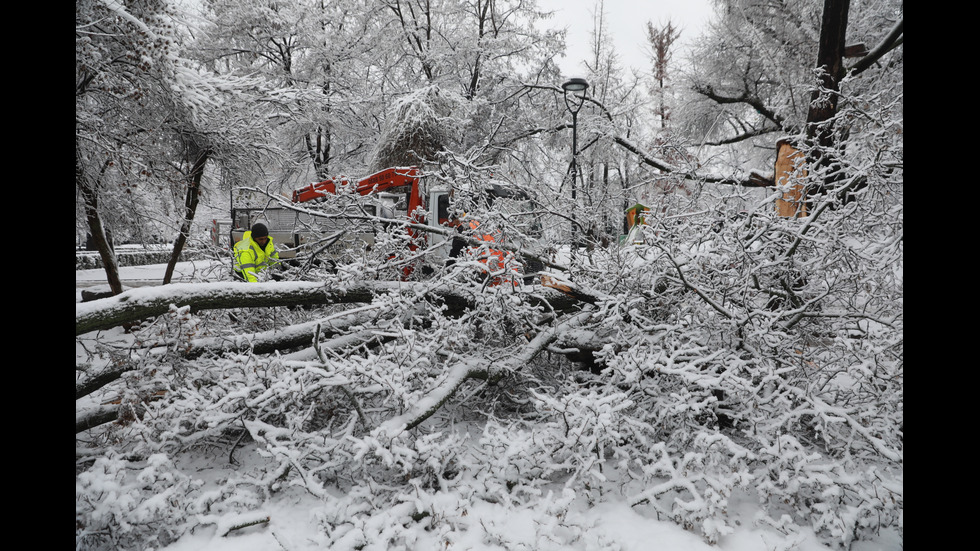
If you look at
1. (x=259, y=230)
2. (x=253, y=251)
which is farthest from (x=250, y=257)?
(x=259, y=230)

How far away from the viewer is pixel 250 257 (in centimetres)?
552

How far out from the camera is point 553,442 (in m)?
2.97

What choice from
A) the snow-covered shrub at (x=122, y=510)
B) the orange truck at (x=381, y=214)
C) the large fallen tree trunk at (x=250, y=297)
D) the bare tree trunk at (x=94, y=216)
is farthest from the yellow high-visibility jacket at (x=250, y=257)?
the snow-covered shrub at (x=122, y=510)

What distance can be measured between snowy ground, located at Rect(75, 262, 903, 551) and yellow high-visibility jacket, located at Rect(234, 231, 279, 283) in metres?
2.98

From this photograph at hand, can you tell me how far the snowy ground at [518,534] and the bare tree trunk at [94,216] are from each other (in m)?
5.34

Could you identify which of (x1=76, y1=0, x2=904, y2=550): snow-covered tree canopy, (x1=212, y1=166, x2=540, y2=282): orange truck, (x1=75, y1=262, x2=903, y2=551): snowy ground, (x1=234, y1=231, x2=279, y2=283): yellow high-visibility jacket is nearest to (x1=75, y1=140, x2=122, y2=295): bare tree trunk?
(x1=76, y1=0, x2=904, y2=550): snow-covered tree canopy

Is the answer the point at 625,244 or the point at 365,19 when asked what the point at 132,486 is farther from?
the point at 365,19

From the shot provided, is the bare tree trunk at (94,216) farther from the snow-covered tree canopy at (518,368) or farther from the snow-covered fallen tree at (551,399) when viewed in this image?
the snow-covered fallen tree at (551,399)

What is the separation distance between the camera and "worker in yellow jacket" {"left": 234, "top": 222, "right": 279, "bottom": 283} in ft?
17.3

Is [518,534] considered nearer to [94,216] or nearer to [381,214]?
[381,214]

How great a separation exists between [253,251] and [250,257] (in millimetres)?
78

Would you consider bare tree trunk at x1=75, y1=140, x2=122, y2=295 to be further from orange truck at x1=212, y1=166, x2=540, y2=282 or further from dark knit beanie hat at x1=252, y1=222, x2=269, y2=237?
dark knit beanie hat at x1=252, y1=222, x2=269, y2=237

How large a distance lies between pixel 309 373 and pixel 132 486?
101cm
